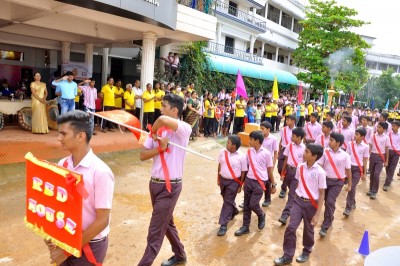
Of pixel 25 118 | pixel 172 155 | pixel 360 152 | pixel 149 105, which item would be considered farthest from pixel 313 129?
pixel 25 118

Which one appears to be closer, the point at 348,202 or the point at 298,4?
the point at 348,202

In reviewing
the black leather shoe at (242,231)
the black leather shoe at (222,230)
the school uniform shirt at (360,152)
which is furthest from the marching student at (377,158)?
the black leather shoe at (222,230)

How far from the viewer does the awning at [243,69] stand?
19.4 meters

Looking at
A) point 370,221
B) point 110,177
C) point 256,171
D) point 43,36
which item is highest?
point 43,36

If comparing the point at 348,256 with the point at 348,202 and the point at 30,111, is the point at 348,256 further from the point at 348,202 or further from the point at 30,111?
the point at 30,111

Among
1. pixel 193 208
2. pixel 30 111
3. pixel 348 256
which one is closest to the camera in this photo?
pixel 348 256

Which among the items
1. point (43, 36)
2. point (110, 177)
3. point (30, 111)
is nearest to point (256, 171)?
point (110, 177)

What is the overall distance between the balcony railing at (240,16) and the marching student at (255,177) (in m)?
19.0

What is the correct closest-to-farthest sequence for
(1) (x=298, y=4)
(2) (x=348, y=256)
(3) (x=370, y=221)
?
1. (2) (x=348, y=256)
2. (3) (x=370, y=221)
3. (1) (x=298, y=4)

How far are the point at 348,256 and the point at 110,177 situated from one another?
12.9 ft

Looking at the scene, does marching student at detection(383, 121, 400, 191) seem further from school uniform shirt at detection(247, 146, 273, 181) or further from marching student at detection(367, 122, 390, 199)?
school uniform shirt at detection(247, 146, 273, 181)

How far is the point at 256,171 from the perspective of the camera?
4.96 m

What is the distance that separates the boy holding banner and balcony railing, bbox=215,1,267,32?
21580mm

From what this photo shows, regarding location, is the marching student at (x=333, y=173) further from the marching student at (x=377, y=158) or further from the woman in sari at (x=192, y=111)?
the woman in sari at (x=192, y=111)
